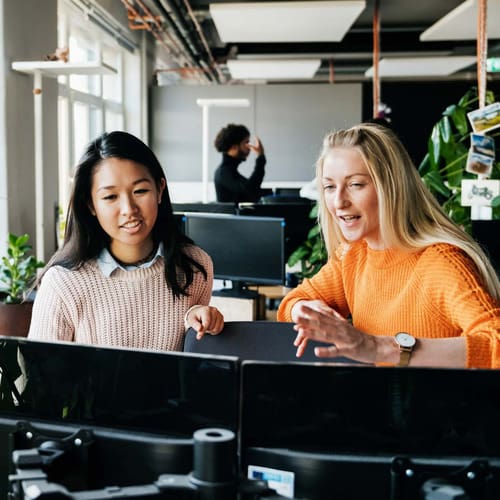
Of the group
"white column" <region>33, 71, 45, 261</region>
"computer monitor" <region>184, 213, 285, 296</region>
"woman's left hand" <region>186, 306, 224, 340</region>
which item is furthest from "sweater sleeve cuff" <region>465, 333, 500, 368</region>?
"white column" <region>33, 71, 45, 261</region>

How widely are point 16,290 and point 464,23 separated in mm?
4428

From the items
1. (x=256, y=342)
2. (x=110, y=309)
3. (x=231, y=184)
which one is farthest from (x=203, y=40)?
(x=256, y=342)

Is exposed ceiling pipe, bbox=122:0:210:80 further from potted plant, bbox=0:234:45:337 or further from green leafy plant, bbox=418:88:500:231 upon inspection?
green leafy plant, bbox=418:88:500:231

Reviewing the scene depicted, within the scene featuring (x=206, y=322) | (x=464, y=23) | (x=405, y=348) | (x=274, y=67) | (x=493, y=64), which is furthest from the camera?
(x=493, y=64)

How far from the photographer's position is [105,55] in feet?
25.1

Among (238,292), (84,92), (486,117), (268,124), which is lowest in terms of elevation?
(238,292)

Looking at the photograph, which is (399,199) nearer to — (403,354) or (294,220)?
(403,354)

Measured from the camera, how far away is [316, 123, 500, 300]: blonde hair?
4.99ft

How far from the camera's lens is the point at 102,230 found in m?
1.66

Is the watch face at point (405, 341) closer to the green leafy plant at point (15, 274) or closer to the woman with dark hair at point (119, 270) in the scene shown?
the woman with dark hair at point (119, 270)

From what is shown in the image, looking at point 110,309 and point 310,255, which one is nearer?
point 110,309

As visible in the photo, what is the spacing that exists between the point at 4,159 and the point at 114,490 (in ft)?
12.2

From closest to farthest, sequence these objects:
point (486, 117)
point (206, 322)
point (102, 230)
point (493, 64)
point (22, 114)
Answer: point (206, 322) → point (102, 230) → point (486, 117) → point (22, 114) → point (493, 64)

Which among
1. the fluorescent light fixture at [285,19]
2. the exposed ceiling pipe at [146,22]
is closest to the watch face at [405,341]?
the fluorescent light fixture at [285,19]
